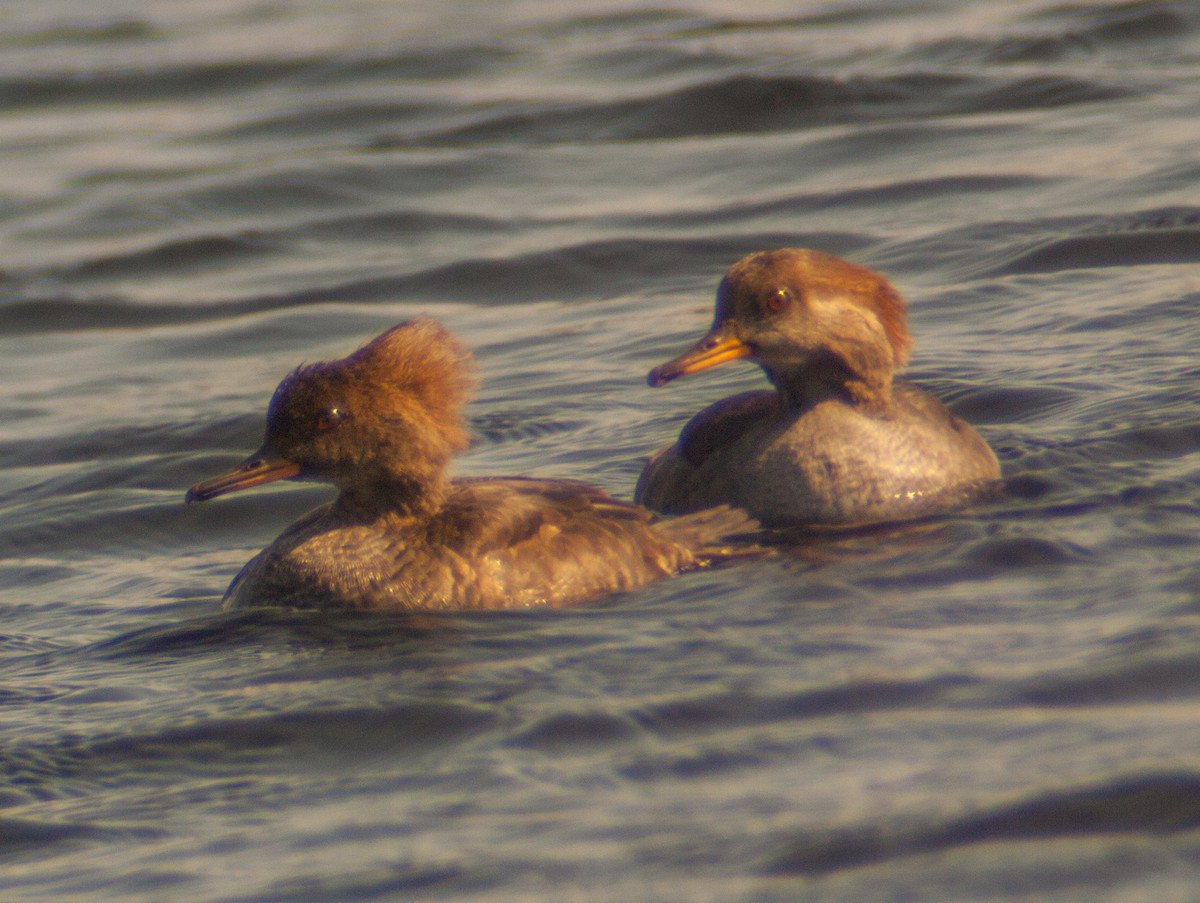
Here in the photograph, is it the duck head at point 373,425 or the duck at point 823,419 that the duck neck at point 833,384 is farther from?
the duck head at point 373,425

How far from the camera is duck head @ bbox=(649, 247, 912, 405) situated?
25.9 ft

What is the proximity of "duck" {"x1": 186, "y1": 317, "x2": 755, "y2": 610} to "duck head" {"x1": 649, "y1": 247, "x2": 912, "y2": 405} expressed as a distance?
834mm

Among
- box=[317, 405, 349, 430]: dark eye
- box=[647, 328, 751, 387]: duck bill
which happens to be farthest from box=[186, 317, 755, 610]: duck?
box=[647, 328, 751, 387]: duck bill

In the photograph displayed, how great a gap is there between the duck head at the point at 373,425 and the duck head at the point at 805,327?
914 mm

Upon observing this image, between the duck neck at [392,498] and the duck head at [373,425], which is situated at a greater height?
the duck head at [373,425]

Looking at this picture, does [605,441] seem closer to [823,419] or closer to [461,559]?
[823,419]

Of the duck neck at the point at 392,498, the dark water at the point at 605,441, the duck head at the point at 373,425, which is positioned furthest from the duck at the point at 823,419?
the duck neck at the point at 392,498

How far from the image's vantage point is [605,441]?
987cm

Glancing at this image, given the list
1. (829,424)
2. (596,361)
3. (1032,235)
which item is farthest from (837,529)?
(1032,235)

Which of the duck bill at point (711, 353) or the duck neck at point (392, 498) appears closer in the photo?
the duck neck at point (392, 498)

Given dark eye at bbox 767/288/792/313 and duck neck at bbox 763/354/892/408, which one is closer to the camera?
dark eye at bbox 767/288/792/313

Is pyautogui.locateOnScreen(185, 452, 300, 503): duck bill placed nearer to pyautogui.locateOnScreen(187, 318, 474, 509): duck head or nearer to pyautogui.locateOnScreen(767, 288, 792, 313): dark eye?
pyautogui.locateOnScreen(187, 318, 474, 509): duck head

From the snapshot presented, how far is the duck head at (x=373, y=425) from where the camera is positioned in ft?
23.6

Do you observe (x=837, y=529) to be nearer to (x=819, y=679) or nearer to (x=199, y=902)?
(x=819, y=679)
